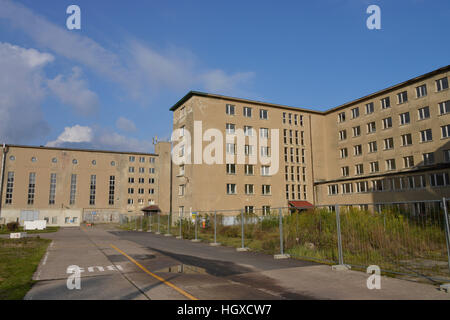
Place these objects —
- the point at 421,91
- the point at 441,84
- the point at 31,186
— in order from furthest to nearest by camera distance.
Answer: the point at 31,186 < the point at 421,91 < the point at 441,84

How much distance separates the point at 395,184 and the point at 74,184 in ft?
226

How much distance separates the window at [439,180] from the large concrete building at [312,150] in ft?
0.34

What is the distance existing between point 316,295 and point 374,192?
38581 mm

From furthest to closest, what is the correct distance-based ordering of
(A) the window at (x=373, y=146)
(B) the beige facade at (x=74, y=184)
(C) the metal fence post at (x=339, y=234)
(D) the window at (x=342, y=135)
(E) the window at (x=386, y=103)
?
(B) the beige facade at (x=74, y=184) → (D) the window at (x=342, y=135) → (A) the window at (x=373, y=146) → (E) the window at (x=386, y=103) → (C) the metal fence post at (x=339, y=234)

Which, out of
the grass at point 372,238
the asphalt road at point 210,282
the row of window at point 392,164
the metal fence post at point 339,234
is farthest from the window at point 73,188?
the metal fence post at point 339,234

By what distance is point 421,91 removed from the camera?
40969 mm

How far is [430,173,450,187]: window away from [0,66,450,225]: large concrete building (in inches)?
4.1

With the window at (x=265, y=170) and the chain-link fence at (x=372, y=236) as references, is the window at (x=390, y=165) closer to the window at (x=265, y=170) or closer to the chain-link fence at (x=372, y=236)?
the window at (x=265, y=170)

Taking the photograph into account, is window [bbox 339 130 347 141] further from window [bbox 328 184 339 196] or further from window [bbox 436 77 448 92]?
window [bbox 436 77 448 92]

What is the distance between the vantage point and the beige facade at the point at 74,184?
72625mm

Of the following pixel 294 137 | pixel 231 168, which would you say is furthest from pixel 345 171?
pixel 231 168

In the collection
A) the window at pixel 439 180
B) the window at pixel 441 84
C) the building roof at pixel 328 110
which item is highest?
the building roof at pixel 328 110

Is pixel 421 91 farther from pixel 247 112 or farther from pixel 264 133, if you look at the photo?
pixel 247 112
